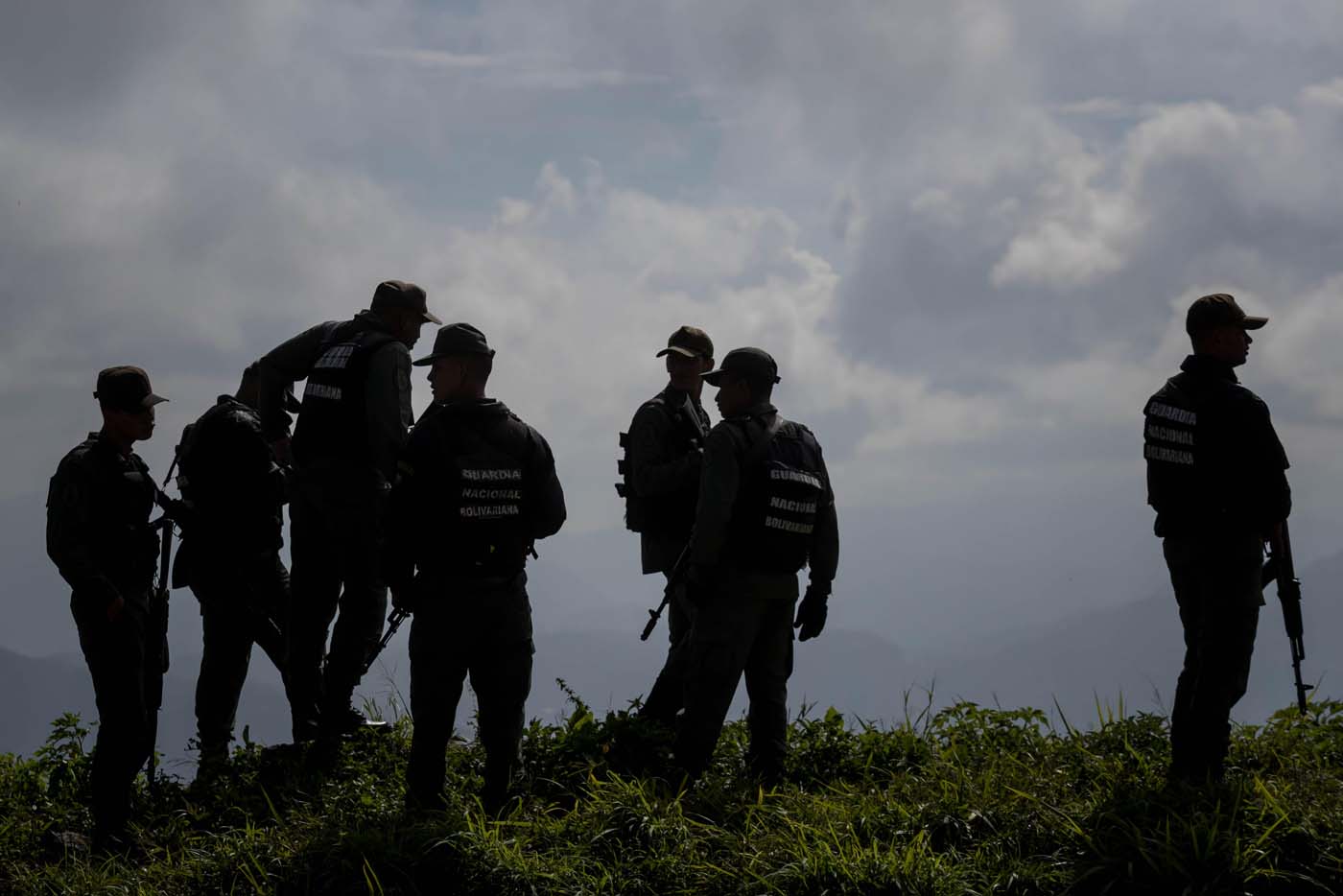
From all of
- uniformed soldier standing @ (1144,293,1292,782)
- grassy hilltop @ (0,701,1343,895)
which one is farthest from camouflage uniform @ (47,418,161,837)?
uniformed soldier standing @ (1144,293,1292,782)

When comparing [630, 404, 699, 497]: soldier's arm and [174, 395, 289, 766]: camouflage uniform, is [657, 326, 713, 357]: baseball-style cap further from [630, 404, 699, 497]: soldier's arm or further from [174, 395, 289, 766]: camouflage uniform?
[174, 395, 289, 766]: camouflage uniform

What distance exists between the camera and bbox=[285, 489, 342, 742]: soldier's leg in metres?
8.39

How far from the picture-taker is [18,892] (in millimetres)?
7273

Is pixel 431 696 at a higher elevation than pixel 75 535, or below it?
below

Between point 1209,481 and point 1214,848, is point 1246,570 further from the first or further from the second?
point 1214,848

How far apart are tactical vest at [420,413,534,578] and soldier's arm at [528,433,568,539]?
153 millimetres

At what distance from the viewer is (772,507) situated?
7.51 metres

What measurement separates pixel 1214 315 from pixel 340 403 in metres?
5.35

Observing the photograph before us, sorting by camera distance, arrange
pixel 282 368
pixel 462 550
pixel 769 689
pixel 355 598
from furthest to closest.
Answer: pixel 282 368
pixel 355 598
pixel 769 689
pixel 462 550

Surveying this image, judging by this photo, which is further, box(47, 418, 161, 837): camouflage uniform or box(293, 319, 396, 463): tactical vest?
box(293, 319, 396, 463): tactical vest

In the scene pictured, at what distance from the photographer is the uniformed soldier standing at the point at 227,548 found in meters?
9.07

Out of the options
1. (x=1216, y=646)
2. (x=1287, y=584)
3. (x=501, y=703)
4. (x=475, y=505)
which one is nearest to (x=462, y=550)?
(x=475, y=505)

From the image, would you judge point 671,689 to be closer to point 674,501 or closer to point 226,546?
point 674,501

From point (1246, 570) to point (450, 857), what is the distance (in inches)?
178
